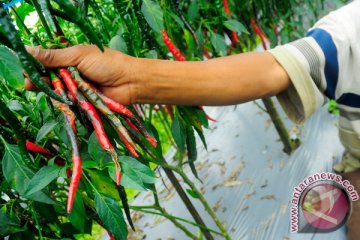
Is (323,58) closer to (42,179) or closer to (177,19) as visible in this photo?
(177,19)

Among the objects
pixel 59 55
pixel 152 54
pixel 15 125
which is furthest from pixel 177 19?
pixel 15 125

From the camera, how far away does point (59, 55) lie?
669mm

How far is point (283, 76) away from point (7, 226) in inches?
27.4

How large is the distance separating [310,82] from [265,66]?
0.11m

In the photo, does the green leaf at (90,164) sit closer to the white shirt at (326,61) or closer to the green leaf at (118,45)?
the green leaf at (118,45)

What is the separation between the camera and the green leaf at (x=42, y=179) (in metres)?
0.61

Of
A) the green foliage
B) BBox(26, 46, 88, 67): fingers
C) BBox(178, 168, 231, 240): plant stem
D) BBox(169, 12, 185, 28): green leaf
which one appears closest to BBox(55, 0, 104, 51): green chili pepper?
the green foliage

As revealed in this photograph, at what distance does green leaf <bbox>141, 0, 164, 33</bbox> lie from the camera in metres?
0.91

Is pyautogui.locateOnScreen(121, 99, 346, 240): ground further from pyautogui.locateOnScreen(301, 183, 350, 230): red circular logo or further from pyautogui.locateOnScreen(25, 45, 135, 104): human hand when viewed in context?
pyautogui.locateOnScreen(25, 45, 135, 104): human hand

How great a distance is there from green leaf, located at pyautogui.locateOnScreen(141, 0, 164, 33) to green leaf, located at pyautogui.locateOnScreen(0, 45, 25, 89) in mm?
427

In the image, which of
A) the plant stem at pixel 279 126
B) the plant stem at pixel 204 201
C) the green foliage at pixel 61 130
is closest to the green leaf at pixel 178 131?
the green foliage at pixel 61 130

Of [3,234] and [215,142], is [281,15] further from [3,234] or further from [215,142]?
[3,234]

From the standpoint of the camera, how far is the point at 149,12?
92 centimetres

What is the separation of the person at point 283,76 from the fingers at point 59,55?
124 mm
